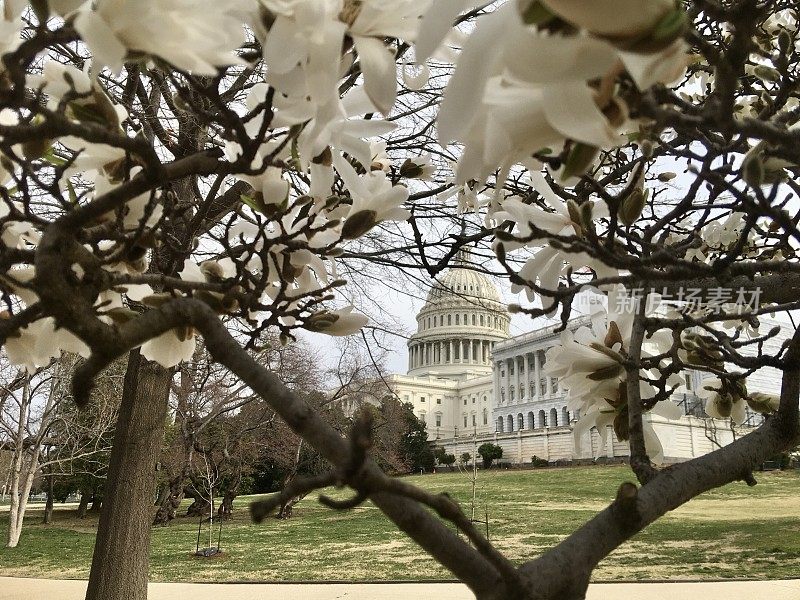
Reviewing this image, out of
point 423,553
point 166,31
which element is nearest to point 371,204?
point 166,31

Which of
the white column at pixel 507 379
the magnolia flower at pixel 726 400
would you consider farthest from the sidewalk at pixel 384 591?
the white column at pixel 507 379

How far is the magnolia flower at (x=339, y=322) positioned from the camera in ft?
2.86

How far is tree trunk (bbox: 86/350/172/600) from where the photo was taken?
140 inches

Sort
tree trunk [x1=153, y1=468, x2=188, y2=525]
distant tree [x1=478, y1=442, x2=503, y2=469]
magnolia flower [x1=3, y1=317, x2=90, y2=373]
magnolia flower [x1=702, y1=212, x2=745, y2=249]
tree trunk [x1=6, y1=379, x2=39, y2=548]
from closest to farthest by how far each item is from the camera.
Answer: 1. magnolia flower [x1=3, y1=317, x2=90, y2=373]
2. magnolia flower [x1=702, y1=212, x2=745, y2=249]
3. tree trunk [x1=6, y1=379, x2=39, y2=548]
4. tree trunk [x1=153, y1=468, x2=188, y2=525]
5. distant tree [x1=478, y1=442, x2=503, y2=469]

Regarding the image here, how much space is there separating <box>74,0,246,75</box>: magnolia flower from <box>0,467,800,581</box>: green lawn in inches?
269

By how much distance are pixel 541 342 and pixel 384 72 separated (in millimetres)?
41386

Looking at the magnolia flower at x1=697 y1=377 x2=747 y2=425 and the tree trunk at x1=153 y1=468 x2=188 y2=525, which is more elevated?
the magnolia flower at x1=697 y1=377 x2=747 y2=425

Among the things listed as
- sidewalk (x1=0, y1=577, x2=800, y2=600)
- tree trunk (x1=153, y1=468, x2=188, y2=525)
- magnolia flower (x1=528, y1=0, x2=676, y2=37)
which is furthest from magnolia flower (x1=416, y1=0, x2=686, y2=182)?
tree trunk (x1=153, y1=468, x2=188, y2=525)

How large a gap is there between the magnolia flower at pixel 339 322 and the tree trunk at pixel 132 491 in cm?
321

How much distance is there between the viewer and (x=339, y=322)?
878 mm

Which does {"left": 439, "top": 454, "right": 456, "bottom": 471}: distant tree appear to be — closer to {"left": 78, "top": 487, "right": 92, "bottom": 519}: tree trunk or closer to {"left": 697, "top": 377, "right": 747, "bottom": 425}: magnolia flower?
{"left": 78, "top": 487, "right": 92, "bottom": 519}: tree trunk

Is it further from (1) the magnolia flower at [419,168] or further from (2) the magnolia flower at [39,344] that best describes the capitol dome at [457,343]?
(2) the magnolia flower at [39,344]

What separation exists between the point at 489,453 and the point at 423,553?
2615 centimetres

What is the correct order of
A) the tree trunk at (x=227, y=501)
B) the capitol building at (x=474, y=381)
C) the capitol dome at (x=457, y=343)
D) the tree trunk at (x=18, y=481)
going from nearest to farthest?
the tree trunk at (x=18, y=481) < the tree trunk at (x=227, y=501) < the capitol building at (x=474, y=381) < the capitol dome at (x=457, y=343)
